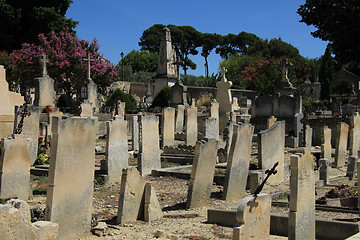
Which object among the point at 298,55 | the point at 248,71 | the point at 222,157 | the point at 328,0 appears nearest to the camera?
the point at 222,157

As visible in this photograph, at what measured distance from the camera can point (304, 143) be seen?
1862 centimetres

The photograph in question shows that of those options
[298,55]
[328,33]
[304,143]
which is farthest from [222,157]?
[298,55]

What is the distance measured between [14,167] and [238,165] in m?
4.62

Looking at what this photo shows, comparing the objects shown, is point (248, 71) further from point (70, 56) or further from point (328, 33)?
point (70, 56)

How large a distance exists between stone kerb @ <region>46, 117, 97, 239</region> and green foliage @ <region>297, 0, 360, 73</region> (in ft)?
121

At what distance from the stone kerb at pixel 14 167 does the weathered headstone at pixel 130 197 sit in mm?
2377

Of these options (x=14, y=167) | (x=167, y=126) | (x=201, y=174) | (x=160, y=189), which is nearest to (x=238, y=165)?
(x=201, y=174)

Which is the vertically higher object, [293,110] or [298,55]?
[298,55]

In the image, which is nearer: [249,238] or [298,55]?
[249,238]

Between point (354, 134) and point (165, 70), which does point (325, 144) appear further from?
point (165, 70)

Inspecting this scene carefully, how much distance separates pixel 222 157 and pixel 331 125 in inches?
412

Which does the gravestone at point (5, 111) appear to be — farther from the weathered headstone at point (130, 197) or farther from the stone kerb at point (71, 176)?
the stone kerb at point (71, 176)

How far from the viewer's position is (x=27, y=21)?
41500 mm

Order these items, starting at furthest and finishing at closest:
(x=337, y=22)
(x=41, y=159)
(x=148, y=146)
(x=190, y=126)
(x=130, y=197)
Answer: (x=337, y=22)
(x=190, y=126)
(x=41, y=159)
(x=148, y=146)
(x=130, y=197)
